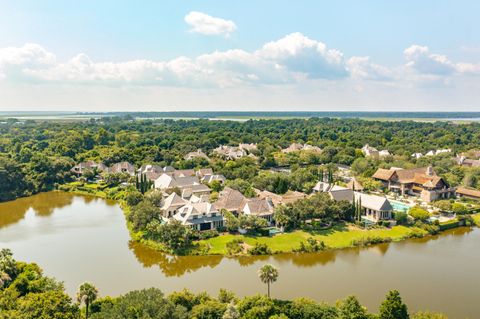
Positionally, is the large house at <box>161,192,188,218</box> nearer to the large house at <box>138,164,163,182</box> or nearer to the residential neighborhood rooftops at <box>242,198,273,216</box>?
the residential neighborhood rooftops at <box>242,198,273,216</box>

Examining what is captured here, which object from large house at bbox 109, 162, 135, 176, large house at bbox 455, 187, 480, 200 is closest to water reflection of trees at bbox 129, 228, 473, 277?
large house at bbox 455, 187, 480, 200

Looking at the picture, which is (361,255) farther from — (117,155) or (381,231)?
(117,155)

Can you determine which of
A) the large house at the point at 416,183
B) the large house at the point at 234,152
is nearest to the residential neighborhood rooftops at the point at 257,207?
the large house at the point at 416,183

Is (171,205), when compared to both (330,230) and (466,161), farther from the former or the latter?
(466,161)

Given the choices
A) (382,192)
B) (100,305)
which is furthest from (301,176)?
(100,305)

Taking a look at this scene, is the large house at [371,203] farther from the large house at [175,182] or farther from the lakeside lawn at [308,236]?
the large house at [175,182]

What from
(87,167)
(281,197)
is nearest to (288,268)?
(281,197)

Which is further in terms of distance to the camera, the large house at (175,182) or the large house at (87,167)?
the large house at (87,167)
